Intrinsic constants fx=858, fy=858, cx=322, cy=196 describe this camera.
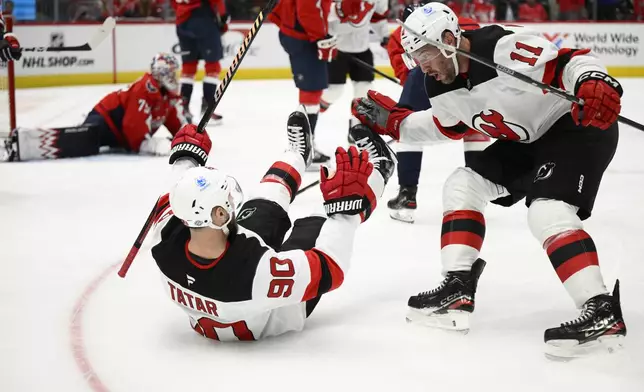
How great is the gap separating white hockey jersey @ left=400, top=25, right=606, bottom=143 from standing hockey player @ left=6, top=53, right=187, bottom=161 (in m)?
3.12

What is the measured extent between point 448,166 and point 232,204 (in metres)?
3.22

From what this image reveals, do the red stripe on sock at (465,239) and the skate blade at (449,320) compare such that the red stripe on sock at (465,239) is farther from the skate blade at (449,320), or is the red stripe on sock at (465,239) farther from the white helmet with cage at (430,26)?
the white helmet with cage at (430,26)

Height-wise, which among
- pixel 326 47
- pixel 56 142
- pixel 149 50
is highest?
pixel 326 47

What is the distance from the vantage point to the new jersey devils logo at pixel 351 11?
548 cm

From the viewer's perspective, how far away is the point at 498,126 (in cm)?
258

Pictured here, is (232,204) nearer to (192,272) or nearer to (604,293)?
(192,272)

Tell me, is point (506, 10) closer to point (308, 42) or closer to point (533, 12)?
point (533, 12)

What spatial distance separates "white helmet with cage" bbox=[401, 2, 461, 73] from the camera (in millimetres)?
2453

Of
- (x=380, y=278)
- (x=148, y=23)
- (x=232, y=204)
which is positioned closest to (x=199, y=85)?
(x=148, y=23)

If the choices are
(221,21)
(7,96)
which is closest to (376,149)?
(7,96)

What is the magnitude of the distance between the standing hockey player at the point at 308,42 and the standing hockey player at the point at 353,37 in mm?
567

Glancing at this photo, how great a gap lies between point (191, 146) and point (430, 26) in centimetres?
90

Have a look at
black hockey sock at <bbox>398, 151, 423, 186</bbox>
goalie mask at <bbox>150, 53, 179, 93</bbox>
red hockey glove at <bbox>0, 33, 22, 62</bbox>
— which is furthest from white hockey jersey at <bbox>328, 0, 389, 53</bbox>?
red hockey glove at <bbox>0, 33, 22, 62</bbox>

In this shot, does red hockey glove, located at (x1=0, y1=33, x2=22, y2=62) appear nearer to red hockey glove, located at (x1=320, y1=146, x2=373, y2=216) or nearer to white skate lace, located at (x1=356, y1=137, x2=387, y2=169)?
white skate lace, located at (x1=356, y1=137, x2=387, y2=169)
